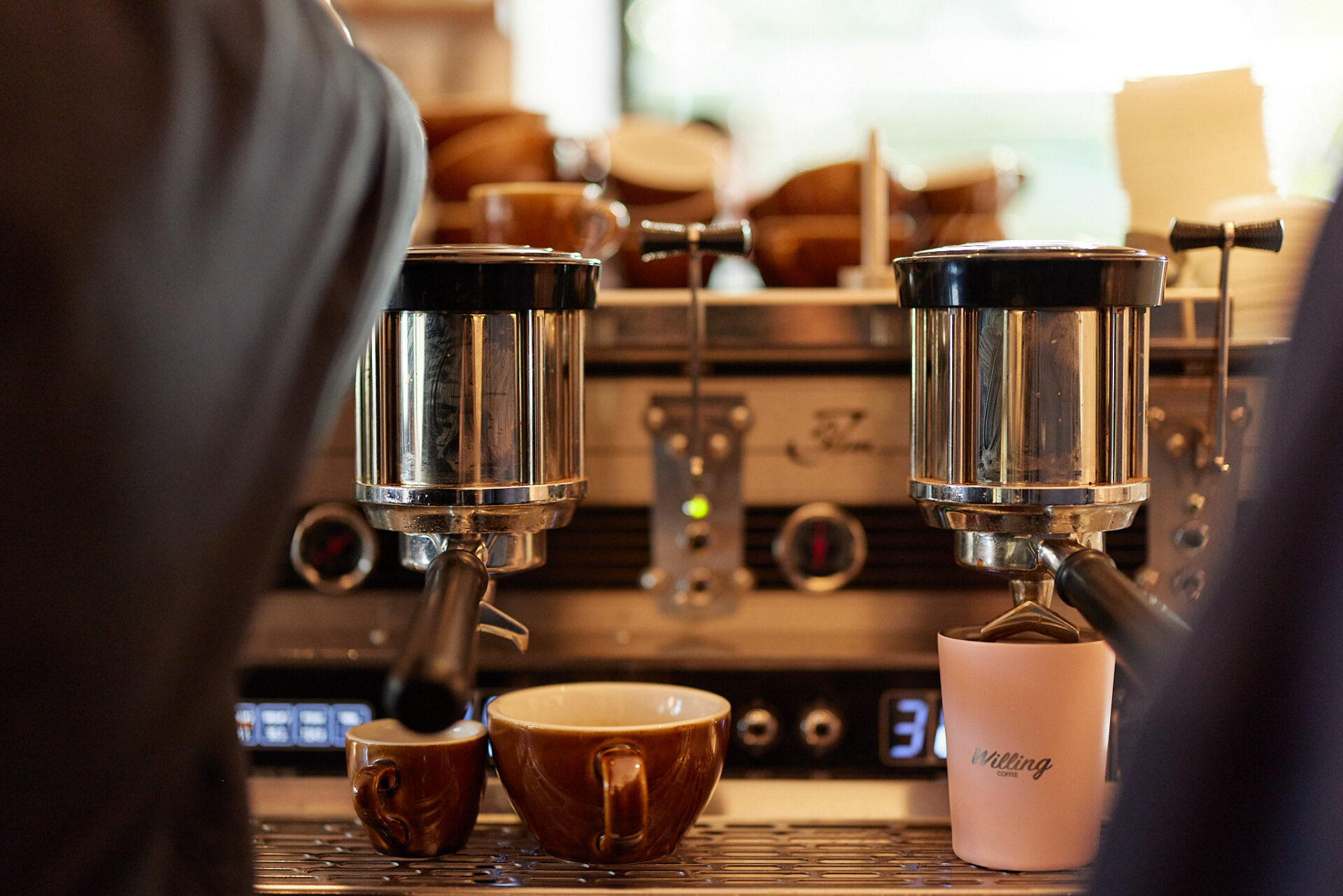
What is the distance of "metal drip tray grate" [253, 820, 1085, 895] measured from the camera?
524 mm

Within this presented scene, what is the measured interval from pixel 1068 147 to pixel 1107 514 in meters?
2.55

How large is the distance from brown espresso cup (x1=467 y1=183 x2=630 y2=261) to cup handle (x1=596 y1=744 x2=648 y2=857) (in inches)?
15.5

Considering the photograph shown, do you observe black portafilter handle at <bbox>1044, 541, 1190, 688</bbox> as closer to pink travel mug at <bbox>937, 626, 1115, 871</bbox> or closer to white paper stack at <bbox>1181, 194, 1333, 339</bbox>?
pink travel mug at <bbox>937, 626, 1115, 871</bbox>

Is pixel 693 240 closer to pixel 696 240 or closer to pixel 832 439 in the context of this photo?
pixel 696 240

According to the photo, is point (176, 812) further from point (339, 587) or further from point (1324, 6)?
point (1324, 6)

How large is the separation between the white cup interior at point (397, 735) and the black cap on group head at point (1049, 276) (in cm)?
29

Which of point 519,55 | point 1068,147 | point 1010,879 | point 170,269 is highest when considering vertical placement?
point 519,55

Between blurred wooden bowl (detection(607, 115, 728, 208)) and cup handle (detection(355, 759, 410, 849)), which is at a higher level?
blurred wooden bowl (detection(607, 115, 728, 208))

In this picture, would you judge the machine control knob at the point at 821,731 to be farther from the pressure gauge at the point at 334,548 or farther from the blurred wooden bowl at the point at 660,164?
the blurred wooden bowl at the point at 660,164

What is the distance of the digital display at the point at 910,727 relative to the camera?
706 millimetres

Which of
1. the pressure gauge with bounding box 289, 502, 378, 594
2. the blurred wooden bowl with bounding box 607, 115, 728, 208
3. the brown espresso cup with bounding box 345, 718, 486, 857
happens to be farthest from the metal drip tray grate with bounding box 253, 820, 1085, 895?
the blurred wooden bowl with bounding box 607, 115, 728, 208

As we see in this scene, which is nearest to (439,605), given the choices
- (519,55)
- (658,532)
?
(658,532)

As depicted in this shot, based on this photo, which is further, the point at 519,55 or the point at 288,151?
the point at 519,55

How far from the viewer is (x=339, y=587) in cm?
81
